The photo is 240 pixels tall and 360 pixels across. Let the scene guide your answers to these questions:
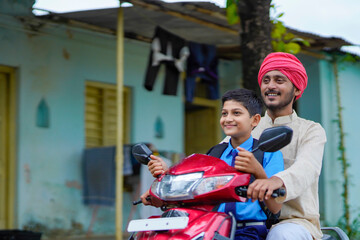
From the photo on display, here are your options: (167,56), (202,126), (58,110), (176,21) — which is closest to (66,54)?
(58,110)

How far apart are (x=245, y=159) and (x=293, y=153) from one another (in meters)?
0.69

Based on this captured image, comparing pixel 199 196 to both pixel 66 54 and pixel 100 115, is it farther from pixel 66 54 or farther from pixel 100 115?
pixel 100 115

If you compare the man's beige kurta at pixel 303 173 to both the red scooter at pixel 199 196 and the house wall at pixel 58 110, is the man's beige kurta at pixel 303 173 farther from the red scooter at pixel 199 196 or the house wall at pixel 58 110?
the house wall at pixel 58 110

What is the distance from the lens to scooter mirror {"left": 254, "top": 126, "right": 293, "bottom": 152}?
2639mm

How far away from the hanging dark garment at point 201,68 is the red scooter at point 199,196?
6.89 metres

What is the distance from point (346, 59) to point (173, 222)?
30.3 feet

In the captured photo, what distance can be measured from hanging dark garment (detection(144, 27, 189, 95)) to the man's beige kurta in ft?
17.9

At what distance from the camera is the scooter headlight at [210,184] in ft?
8.87

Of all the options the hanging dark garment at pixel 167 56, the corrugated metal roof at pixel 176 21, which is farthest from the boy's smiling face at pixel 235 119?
the hanging dark garment at pixel 167 56

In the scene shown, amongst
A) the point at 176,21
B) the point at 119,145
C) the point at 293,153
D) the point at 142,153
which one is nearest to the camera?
the point at 142,153

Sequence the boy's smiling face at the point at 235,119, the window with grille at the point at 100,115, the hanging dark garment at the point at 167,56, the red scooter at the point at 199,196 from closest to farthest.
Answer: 1. the red scooter at the point at 199,196
2. the boy's smiling face at the point at 235,119
3. the hanging dark garment at the point at 167,56
4. the window with grille at the point at 100,115

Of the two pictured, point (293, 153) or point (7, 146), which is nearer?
point (293, 153)

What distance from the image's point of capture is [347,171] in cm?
1188

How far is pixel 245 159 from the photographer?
2.69m
